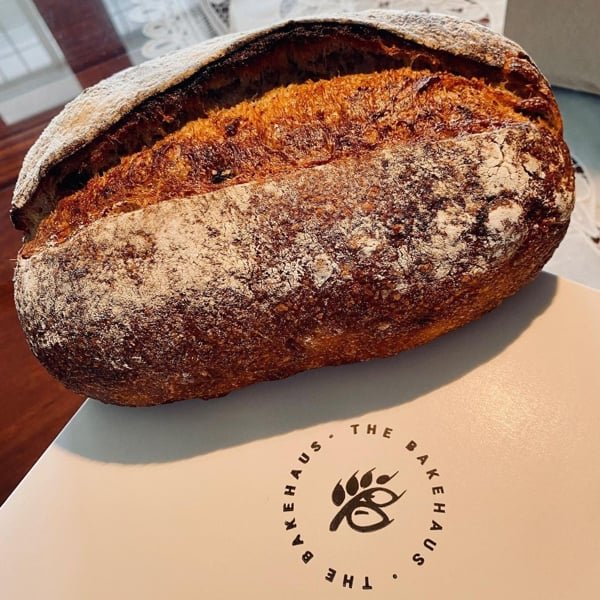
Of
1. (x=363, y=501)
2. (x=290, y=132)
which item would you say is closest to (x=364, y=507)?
(x=363, y=501)

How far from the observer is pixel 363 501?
2.75 feet

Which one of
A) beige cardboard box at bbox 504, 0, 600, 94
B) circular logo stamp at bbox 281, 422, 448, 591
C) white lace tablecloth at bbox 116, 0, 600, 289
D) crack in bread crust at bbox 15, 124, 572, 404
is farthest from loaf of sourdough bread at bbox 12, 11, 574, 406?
beige cardboard box at bbox 504, 0, 600, 94

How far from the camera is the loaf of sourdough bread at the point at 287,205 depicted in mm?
811

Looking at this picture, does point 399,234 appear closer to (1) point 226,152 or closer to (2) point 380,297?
(2) point 380,297

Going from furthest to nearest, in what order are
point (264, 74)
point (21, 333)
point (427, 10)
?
point (427, 10) < point (21, 333) < point (264, 74)

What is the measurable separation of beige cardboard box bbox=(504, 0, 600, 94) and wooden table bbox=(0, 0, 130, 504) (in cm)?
112

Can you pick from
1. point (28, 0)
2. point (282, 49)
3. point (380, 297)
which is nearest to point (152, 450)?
point (380, 297)

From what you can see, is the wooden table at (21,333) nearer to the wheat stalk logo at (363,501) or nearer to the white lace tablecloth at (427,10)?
the white lace tablecloth at (427,10)

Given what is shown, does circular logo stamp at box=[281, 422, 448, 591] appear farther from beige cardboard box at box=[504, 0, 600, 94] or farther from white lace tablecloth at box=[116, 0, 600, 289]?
beige cardboard box at box=[504, 0, 600, 94]

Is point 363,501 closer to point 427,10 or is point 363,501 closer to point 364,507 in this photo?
point 364,507

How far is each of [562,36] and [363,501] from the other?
3.95ft

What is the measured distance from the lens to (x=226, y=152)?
0.89m

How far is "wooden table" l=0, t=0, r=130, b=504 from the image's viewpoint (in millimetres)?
1097

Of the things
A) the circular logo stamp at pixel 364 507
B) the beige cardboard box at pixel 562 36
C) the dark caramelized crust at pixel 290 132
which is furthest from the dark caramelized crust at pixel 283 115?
the beige cardboard box at pixel 562 36
